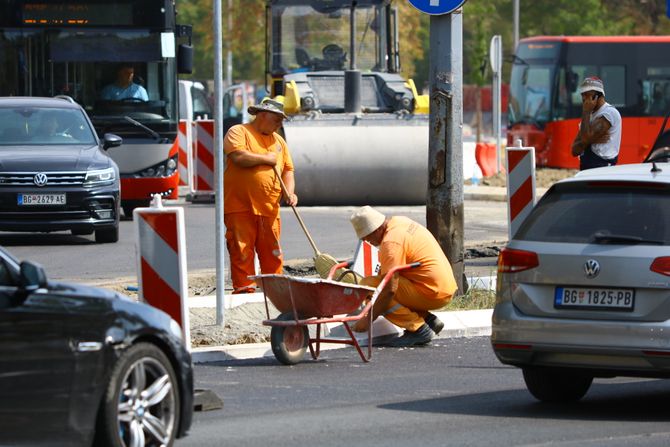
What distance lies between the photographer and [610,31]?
6881 cm

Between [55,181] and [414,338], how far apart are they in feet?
27.1

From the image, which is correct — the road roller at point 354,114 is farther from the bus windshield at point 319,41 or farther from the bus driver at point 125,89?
the bus driver at point 125,89

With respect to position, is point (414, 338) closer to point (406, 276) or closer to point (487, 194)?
point (406, 276)

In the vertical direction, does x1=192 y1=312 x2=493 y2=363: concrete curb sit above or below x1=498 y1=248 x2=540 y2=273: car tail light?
below

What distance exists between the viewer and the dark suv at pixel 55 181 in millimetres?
20062

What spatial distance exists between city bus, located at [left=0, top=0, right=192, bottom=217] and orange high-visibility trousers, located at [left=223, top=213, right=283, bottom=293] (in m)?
9.35

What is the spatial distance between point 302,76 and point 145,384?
2079cm

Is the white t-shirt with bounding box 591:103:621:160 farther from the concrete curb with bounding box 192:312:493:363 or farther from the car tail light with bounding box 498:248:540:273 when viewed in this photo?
the car tail light with bounding box 498:248:540:273

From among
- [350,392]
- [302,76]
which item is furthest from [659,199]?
[302,76]

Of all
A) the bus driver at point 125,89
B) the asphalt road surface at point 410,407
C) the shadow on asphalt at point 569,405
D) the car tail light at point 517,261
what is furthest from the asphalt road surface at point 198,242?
the car tail light at point 517,261

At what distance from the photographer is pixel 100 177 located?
2048cm

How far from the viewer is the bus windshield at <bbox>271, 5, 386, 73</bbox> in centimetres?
2992

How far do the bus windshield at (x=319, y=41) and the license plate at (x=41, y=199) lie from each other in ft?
34.5

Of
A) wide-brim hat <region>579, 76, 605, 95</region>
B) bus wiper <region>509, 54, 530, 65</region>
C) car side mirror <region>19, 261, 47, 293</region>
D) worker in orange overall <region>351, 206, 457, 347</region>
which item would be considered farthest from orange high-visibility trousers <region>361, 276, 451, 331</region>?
bus wiper <region>509, 54, 530, 65</region>
